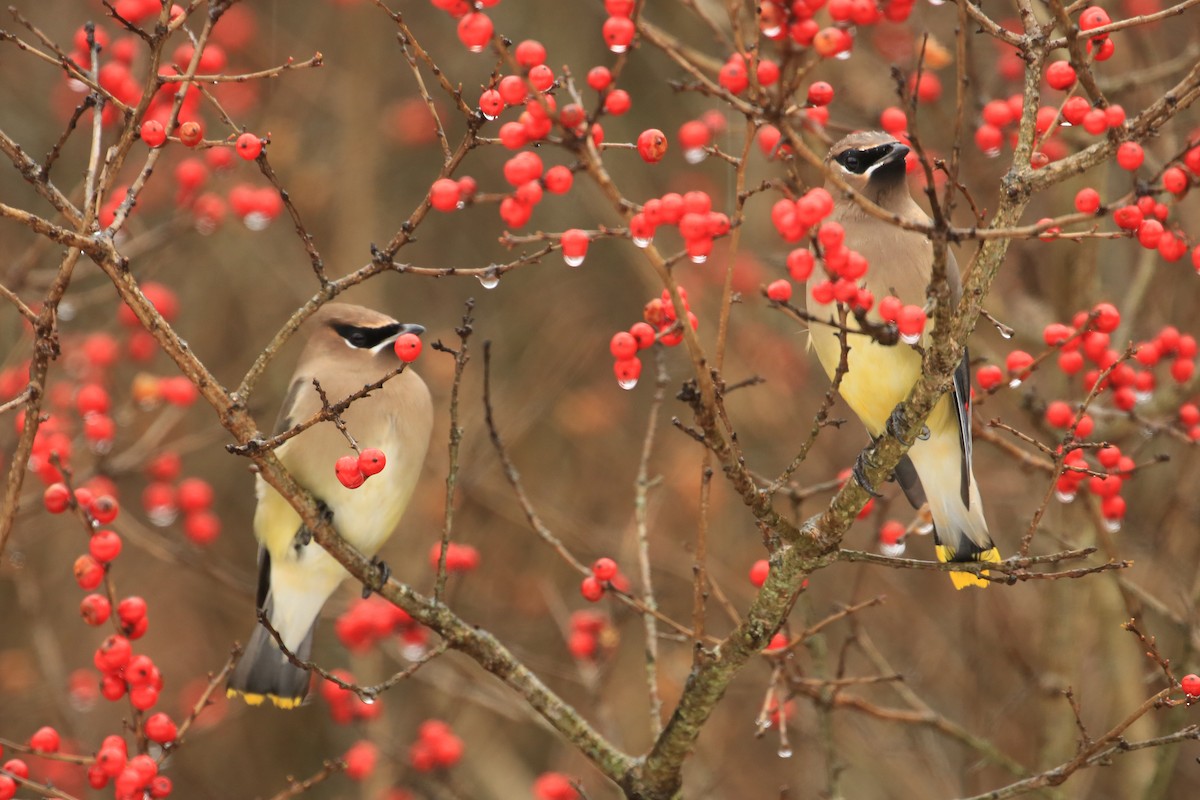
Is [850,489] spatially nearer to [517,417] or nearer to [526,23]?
[517,417]

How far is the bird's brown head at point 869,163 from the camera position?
150 inches

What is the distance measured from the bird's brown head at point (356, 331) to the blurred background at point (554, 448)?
65 cm

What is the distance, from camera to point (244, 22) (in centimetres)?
713

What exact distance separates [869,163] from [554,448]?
13.8 feet

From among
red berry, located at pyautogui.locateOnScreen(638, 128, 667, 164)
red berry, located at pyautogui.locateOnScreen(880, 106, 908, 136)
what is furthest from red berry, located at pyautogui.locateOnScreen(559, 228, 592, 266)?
red berry, located at pyautogui.locateOnScreen(880, 106, 908, 136)

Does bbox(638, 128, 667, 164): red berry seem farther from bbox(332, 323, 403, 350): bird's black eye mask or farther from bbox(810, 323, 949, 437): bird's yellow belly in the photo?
bbox(332, 323, 403, 350): bird's black eye mask

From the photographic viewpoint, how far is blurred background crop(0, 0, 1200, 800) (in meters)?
5.02

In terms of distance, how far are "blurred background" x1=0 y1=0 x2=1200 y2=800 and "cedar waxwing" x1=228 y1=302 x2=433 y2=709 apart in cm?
23

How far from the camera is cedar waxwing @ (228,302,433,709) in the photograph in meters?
4.36

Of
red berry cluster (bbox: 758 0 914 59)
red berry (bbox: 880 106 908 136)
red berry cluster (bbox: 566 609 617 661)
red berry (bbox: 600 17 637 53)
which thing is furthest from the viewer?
red berry cluster (bbox: 566 609 617 661)

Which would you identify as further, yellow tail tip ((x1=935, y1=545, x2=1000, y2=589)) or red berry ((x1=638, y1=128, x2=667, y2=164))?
yellow tail tip ((x1=935, y1=545, x2=1000, y2=589))

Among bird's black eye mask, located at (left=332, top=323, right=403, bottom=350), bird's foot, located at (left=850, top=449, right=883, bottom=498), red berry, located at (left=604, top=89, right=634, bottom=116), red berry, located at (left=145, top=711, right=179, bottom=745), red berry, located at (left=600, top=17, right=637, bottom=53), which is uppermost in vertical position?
bird's black eye mask, located at (left=332, top=323, right=403, bottom=350)

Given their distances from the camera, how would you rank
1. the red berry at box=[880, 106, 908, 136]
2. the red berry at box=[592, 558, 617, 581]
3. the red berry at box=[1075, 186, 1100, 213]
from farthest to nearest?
1. the red berry at box=[880, 106, 908, 136]
2. the red berry at box=[592, 558, 617, 581]
3. the red berry at box=[1075, 186, 1100, 213]

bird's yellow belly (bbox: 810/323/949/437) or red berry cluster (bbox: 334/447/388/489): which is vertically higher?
bird's yellow belly (bbox: 810/323/949/437)
